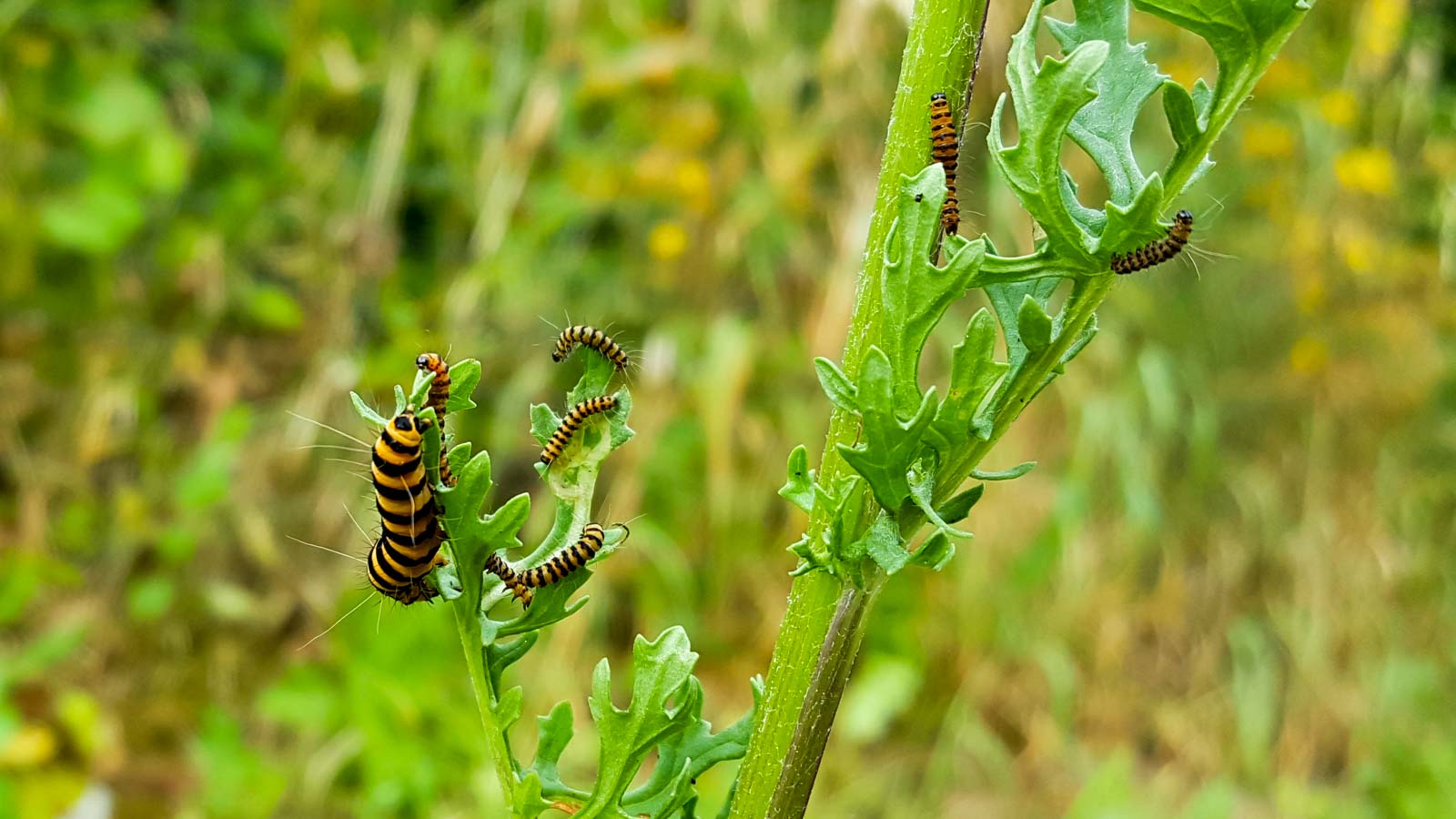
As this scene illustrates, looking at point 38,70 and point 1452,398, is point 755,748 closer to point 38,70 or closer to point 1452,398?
point 38,70

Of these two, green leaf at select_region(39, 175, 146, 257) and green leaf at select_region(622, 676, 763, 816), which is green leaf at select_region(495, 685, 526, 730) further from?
green leaf at select_region(39, 175, 146, 257)

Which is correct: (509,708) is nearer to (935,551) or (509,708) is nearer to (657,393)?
(935,551)

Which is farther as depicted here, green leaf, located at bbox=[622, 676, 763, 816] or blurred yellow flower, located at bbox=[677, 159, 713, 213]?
blurred yellow flower, located at bbox=[677, 159, 713, 213]

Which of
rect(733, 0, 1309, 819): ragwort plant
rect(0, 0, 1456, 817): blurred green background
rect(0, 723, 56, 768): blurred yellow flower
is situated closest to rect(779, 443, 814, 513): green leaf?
rect(733, 0, 1309, 819): ragwort plant

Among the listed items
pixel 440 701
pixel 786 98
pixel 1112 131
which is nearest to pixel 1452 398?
pixel 786 98

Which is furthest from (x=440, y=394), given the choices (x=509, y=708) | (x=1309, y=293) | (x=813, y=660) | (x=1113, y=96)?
(x=1309, y=293)

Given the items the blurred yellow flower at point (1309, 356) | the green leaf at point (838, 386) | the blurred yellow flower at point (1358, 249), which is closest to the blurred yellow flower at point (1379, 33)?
the blurred yellow flower at point (1358, 249)
